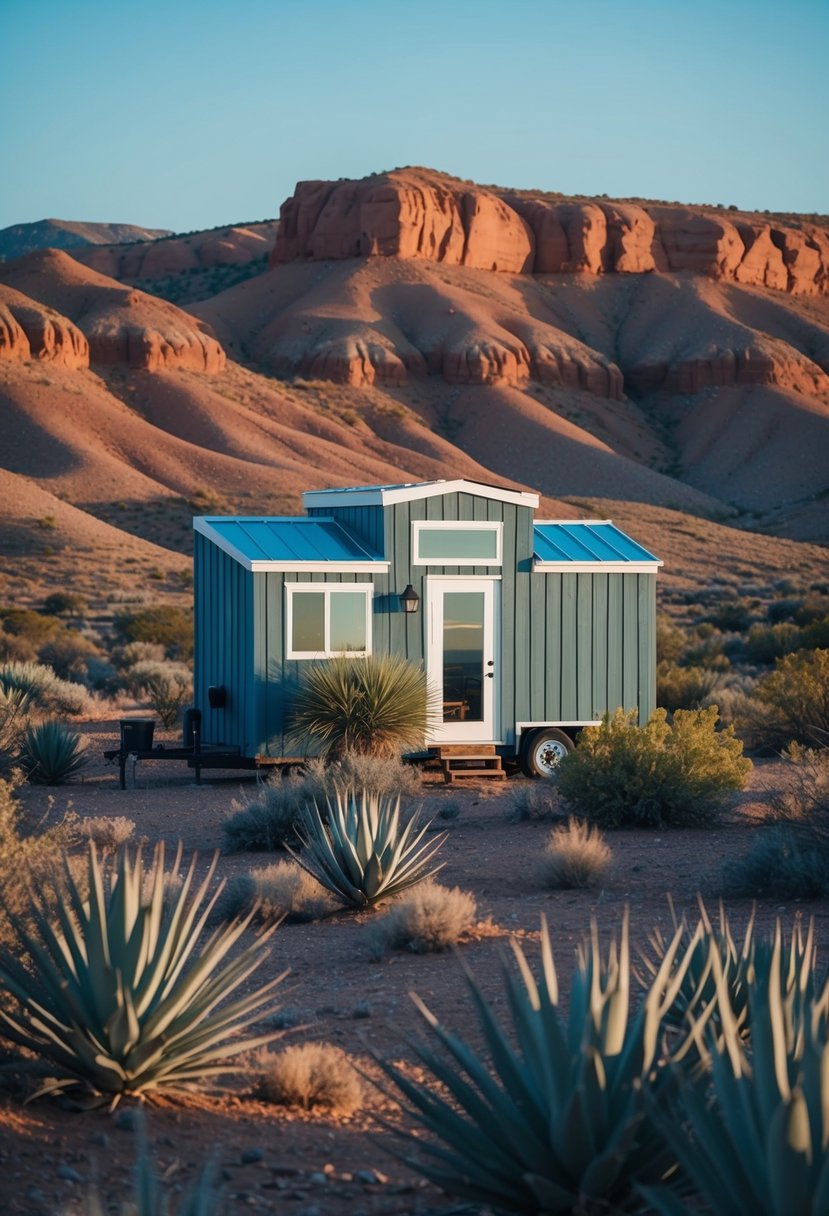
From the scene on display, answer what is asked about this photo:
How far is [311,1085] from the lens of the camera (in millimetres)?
6141

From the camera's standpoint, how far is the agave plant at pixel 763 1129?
3.61 metres

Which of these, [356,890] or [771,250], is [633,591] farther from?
[771,250]

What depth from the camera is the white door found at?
17062mm

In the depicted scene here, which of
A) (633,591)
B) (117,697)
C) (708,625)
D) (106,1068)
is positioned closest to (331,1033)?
(106,1068)

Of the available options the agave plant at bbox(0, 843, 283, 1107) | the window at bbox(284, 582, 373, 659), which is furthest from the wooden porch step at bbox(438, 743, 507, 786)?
the agave plant at bbox(0, 843, 283, 1107)

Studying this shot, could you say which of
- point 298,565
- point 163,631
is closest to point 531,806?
point 298,565

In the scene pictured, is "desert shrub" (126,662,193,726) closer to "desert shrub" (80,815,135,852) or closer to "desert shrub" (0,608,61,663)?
"desert shrub" (0,608,61,663)

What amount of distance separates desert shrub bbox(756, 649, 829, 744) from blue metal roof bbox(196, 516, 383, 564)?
4.84 m

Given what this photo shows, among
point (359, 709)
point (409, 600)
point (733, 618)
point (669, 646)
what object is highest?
point (733, 618)

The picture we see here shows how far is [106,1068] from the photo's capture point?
5.68 m

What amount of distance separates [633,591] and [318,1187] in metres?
13.2

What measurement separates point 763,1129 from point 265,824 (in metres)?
8.75

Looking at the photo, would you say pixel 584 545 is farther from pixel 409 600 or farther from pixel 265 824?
pixel 265 824

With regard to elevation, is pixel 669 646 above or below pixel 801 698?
above
